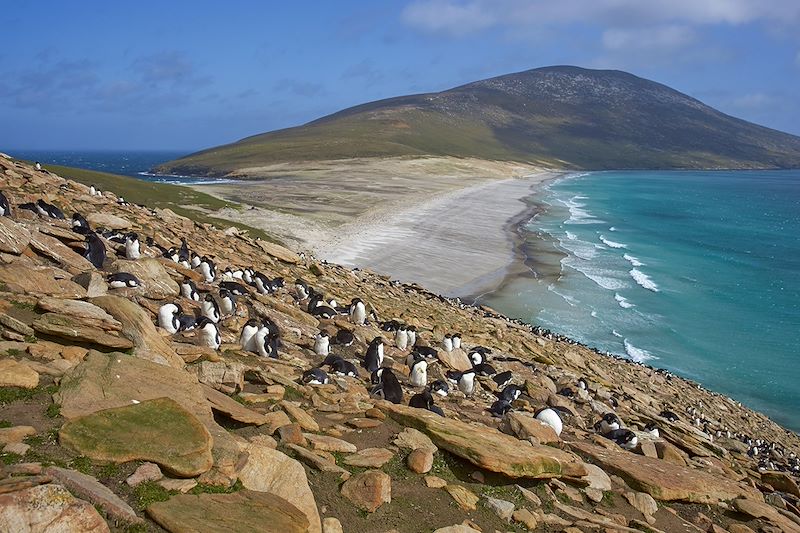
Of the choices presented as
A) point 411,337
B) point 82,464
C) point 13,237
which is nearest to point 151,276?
point 13,237

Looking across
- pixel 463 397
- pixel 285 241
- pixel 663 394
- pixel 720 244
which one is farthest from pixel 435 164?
pixel 463 397

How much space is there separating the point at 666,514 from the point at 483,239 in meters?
50.6

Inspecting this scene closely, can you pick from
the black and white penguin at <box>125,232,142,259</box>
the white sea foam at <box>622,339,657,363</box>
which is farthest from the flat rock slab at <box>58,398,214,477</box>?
the white sea foam at <box>622,339,657,363</box>

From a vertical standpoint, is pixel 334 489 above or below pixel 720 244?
above

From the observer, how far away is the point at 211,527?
18.7ft

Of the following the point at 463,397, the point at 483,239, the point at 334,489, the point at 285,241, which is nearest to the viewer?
the point at 334,489

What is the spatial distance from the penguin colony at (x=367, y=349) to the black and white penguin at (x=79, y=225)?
0.05m

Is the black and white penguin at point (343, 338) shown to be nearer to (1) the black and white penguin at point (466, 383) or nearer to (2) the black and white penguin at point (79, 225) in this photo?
(1) the black and white penguin at point (466, 383)

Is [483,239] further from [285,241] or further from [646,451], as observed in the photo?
[646,451]

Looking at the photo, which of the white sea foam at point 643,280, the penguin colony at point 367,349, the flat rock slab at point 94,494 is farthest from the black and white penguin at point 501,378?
the white sea foam at point 643,280

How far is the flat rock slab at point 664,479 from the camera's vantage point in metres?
9.94

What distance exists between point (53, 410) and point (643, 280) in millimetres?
48233

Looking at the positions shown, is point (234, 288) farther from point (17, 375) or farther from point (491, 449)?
point (491, 449)

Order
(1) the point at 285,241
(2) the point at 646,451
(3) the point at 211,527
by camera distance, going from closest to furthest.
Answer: (3) the point at 211,527 < (2) the point at 646,451 < (1) the point at 285,241
